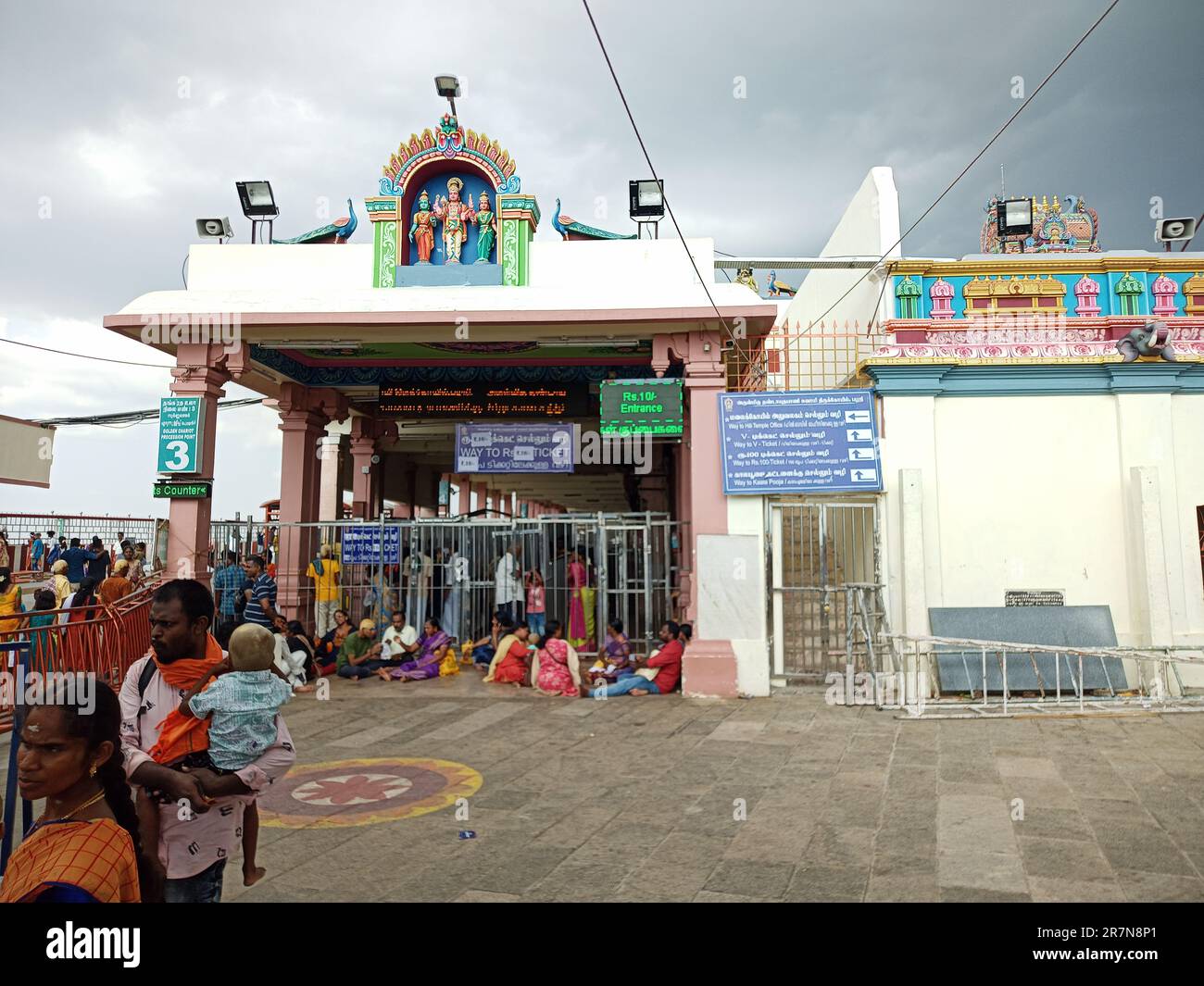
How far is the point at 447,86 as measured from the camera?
1070 centimetres

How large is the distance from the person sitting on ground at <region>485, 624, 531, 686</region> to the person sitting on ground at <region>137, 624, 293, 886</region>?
756 centimetres

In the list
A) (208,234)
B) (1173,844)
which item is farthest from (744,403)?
(208,234)

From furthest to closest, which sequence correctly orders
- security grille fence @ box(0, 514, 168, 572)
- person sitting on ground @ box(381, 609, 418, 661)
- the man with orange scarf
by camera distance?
1. security grille fence @ box(0, 514, 168, 572)
2. person sitting on ground @ box(381, 609, 418, 661)
3. the man with orange scarf

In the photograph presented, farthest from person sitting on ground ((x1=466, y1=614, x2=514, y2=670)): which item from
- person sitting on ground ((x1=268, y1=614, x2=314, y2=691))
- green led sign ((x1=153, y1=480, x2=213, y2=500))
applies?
green led sign ((x1=153, y1=480, x2=213, y2=500))

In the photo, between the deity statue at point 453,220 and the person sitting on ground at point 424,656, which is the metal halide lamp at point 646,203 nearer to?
the deity statue at point 453,220

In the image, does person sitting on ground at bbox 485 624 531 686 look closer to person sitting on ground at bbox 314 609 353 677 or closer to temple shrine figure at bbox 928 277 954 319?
person sitting on ground at bbox 314 609 353 677

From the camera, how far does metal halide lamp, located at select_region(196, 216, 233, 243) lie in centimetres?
1140

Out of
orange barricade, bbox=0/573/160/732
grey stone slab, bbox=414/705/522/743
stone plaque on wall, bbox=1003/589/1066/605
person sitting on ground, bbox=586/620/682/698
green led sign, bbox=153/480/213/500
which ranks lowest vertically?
grey stone slab, bbox=414/705/522/743

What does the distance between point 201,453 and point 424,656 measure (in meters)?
4.05

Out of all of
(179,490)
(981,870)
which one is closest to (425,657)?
(179,490)

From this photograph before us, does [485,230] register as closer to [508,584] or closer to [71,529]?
[508,584]

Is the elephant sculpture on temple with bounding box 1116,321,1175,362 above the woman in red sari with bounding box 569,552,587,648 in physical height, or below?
above

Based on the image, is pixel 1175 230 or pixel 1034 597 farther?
pixel 1175 230
